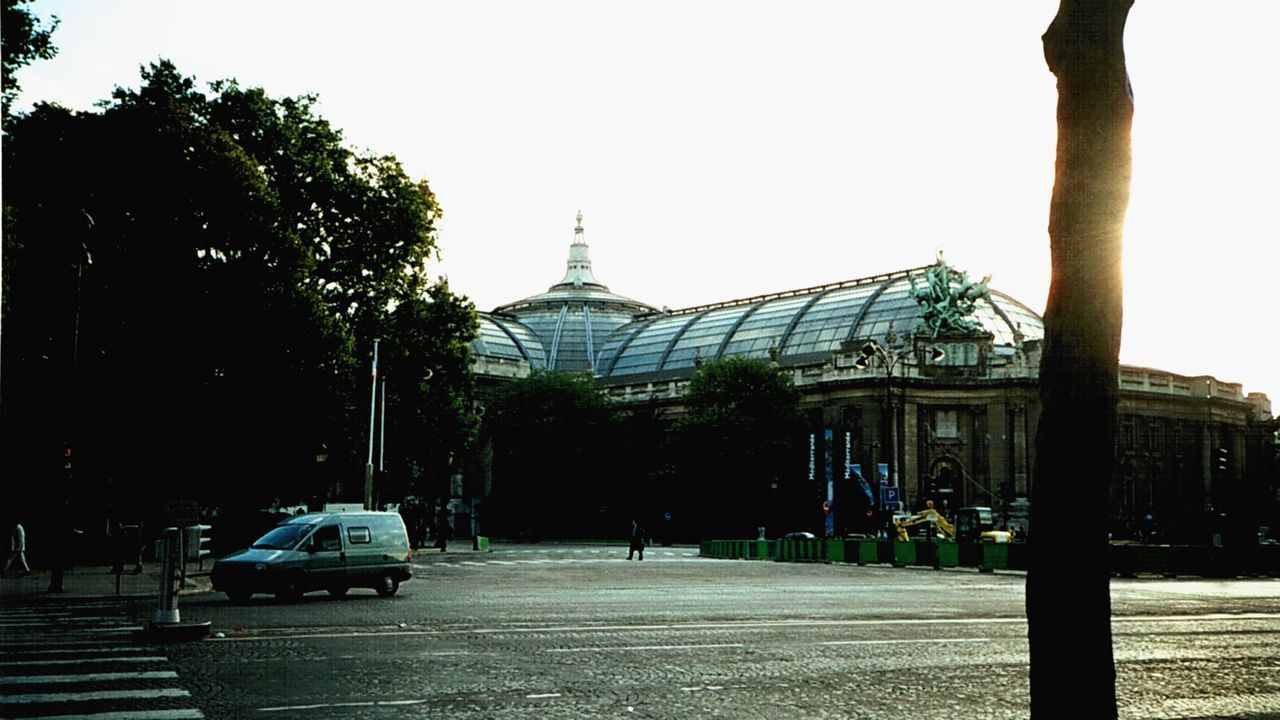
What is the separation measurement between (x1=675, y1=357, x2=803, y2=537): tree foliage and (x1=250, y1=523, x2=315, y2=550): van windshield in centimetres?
6500

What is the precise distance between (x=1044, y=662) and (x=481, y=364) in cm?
12095

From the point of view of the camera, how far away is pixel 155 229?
144 feet

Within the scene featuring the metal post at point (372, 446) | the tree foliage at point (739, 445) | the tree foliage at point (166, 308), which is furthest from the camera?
the tree foliage at point (739, 445)

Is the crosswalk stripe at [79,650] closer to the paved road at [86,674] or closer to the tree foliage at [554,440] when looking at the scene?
the paved road at [86,674]

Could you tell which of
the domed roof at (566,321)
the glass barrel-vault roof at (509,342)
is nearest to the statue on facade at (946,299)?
the domed roof at (566,321)

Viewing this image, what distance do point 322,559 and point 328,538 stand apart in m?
0.70

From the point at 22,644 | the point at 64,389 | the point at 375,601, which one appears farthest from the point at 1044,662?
the point at 64,389

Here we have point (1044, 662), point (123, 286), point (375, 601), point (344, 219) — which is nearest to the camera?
point (1044, 662)

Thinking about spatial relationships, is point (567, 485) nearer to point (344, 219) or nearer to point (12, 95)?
point (344, 219)

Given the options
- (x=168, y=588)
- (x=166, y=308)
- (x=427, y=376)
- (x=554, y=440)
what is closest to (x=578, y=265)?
(x=554, y=440)

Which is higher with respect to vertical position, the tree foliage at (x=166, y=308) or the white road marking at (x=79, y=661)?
the tree foliage at (x=166, y=308)

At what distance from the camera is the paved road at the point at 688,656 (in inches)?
495

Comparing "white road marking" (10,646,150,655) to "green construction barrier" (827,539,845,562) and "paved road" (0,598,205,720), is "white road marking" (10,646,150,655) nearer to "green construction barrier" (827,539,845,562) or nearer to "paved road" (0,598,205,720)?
"paved road" (0,598,205,720)

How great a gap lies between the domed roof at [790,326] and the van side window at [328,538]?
81.2 m
